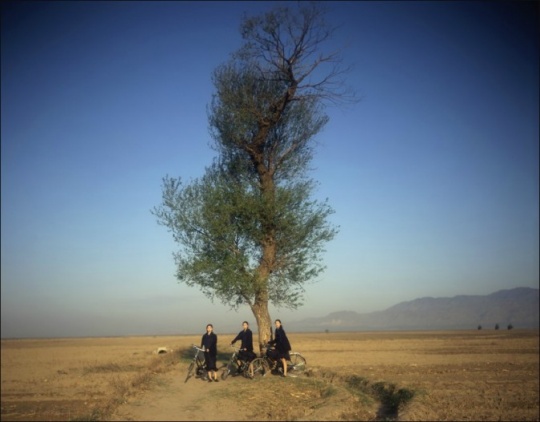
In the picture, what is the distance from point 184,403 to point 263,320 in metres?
8.46

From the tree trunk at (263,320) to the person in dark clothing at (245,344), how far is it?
2.21 meters

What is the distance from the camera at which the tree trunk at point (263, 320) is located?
931 inches

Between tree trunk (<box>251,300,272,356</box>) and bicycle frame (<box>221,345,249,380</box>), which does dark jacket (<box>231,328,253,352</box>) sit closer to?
bicycle frame (<box>221,345,249,380</box>)

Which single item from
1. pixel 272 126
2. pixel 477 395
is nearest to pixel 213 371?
pixel 477 395

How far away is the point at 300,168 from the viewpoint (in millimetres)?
26734

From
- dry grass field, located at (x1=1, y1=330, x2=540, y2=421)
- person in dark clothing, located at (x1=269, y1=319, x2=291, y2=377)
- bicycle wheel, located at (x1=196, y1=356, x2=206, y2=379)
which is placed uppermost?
person in dark clothing, located at (x1=269, y1=319, x2=291, y2=377)

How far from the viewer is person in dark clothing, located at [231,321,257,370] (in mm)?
21094

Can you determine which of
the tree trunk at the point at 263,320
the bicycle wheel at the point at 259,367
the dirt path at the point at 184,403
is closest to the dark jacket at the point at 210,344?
the dirt path at the point at 184,403

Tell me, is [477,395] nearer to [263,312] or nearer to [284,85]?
[263,312]

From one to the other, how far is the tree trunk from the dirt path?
3526 mm

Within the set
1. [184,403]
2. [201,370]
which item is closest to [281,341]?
[201,370]

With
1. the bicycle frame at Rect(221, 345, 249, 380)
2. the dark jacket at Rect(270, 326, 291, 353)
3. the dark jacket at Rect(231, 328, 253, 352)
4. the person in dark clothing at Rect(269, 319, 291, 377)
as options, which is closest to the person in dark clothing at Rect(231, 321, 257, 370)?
the dark jacket at Rect(231, 328, 253, 352)

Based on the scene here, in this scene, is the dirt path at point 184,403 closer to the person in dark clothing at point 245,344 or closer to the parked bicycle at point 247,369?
the parked bicycle at point 247,369

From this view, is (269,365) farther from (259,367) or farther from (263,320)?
(263,320)
